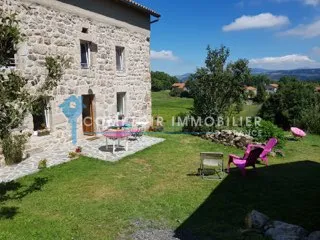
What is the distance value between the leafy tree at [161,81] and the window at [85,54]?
8832 centimetres

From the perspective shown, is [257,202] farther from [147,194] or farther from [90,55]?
[90,55]

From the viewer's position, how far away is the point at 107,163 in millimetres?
10320

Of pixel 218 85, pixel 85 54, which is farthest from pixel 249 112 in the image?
pixel 85 54

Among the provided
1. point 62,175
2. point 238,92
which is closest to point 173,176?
point 62,175

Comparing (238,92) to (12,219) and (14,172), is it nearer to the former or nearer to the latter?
(14,172)

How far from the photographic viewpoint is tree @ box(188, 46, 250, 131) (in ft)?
49.9

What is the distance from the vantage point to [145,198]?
7.52 metres

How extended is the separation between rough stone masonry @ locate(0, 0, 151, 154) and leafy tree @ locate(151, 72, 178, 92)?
280 feet

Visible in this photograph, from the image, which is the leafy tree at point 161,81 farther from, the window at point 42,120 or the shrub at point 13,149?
the shrub at point 13,149

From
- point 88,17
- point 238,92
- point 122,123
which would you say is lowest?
point 122,123

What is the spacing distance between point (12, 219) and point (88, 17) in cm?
934

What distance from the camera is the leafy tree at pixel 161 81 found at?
338 feet

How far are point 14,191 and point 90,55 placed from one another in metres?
7.27

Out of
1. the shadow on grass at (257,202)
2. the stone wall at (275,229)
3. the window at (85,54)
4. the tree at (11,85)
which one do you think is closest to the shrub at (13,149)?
the tree at (11,85)
